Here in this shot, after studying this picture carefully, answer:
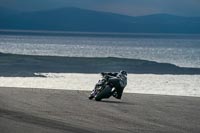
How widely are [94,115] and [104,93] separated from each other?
4.54 m

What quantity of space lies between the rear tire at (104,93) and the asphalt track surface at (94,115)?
0.68 feet

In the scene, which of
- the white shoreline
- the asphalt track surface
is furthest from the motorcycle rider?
the white shoreline

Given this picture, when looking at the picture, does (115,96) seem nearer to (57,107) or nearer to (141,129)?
(57,107)

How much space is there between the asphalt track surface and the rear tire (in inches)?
8.2

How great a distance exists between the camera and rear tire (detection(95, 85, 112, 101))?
62.8ft

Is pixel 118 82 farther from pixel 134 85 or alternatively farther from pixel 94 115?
pixel 134 85

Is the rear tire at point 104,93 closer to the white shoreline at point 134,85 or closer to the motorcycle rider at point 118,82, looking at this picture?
the motorcycle rider at point 118,82

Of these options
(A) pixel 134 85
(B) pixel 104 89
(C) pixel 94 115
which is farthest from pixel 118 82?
(A) pixel 134 85

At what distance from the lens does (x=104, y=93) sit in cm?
1930

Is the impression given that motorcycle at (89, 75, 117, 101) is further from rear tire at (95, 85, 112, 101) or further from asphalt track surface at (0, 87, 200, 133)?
asphalt track surface at (0, 87, 200, 133)

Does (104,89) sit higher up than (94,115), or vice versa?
(94,115)

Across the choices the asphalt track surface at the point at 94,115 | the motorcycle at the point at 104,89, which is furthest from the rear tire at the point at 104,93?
the asphalt track surface at the point at 94,115

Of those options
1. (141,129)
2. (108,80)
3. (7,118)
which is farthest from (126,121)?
(108,80)

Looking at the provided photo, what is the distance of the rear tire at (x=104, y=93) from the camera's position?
19.1 m
